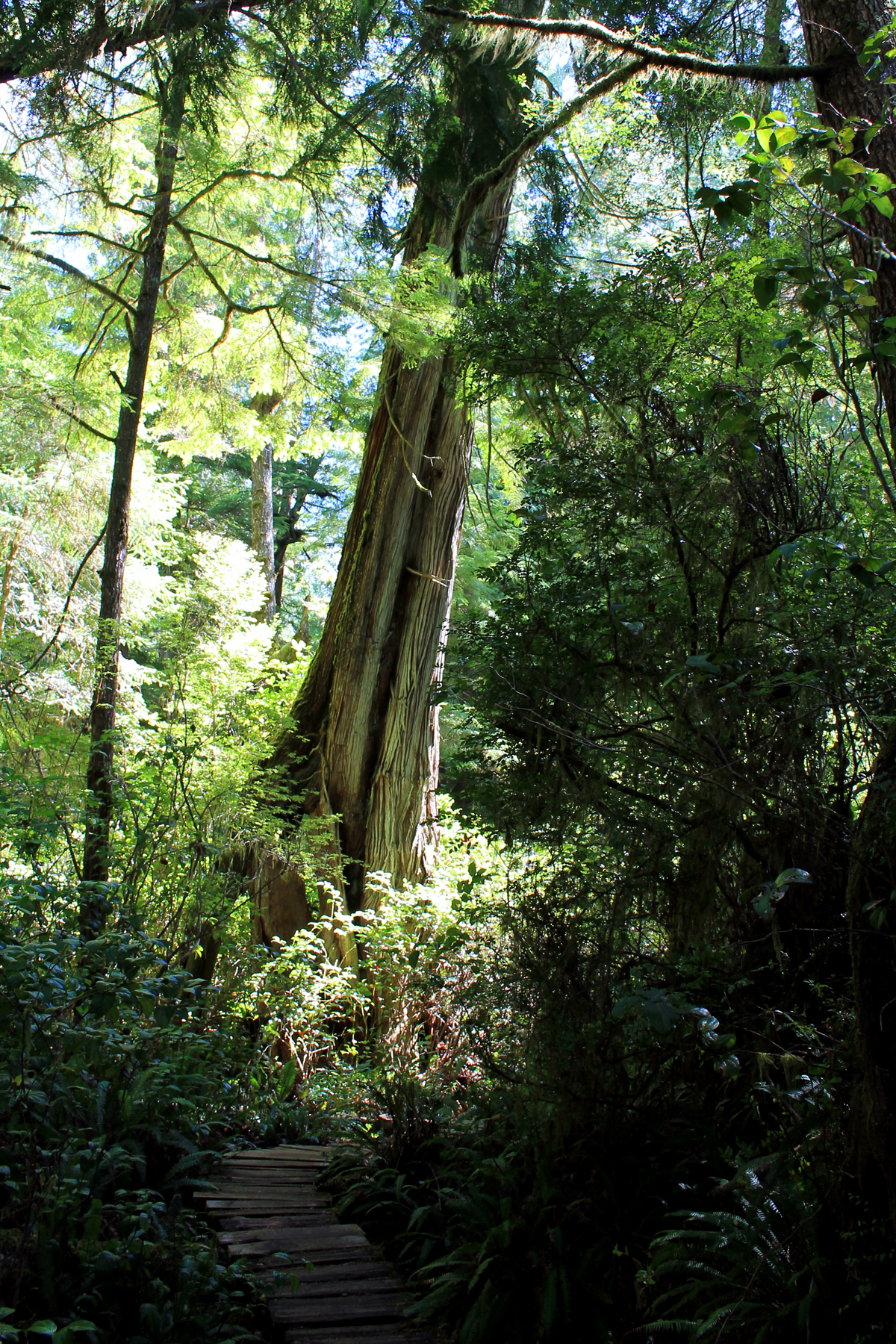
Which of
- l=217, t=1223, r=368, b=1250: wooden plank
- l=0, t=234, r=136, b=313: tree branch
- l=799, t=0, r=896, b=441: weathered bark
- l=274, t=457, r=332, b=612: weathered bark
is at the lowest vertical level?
l=217, t=1223, r=368, b=1250: wooden plank

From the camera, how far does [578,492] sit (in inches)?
147

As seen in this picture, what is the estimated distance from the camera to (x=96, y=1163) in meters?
3.28

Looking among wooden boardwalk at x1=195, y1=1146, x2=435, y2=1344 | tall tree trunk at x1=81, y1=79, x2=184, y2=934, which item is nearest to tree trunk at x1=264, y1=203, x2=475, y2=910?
tall tree trunk at x1=81, y1=79, x2=184, y2=934

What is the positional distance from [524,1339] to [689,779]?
5.96 ft

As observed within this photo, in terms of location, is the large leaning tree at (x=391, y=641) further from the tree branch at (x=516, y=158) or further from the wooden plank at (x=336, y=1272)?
the wooden plank at (x=336, y=1272)

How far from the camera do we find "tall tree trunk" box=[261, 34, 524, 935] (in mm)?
7781

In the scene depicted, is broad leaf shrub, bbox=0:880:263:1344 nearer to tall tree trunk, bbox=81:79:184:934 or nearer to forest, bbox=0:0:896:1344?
forest, bbox=0:0:896:1344

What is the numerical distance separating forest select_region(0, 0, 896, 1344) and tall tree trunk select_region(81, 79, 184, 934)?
4 cm

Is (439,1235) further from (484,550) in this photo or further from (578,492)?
(484,550)

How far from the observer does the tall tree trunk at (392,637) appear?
7.78 metres

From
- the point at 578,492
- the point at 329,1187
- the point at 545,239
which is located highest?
the point at 545,239

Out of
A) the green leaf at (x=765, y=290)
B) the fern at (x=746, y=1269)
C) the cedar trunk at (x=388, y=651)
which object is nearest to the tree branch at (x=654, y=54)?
the green leaf at (x=765, y=290)

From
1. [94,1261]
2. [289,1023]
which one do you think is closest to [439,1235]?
[94,1261]

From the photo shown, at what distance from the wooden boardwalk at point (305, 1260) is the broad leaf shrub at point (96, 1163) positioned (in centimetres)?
13
